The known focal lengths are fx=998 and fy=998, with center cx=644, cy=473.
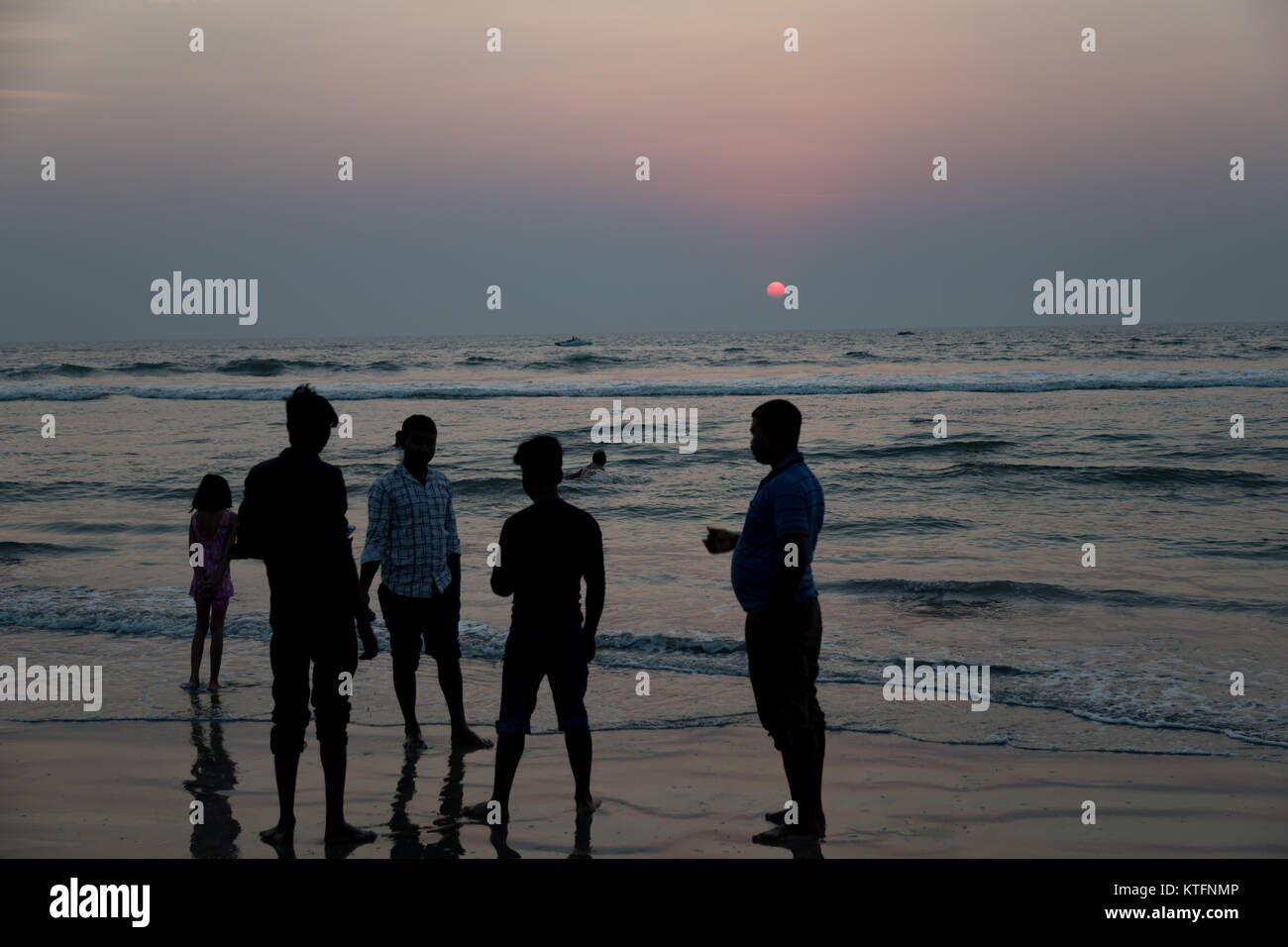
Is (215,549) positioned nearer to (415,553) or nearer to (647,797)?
(415,553)

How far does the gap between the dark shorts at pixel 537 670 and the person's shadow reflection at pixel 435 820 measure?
1.79ft

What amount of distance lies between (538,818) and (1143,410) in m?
26.9

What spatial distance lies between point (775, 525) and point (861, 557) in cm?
783

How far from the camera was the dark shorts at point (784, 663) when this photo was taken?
422cm

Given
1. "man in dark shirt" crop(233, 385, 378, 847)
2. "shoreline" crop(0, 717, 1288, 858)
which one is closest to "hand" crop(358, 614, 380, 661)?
"man in dark shirt" crop(233, 385, 378, 847)

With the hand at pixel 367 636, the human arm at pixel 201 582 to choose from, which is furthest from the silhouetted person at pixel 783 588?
the human arm at pixel 201 582

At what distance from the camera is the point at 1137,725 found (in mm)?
6148

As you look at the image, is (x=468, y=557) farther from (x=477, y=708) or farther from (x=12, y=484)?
(x=12, y=484)

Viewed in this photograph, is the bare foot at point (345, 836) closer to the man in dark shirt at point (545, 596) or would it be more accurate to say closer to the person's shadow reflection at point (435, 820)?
the person's shadow reflection at point (435, 820)

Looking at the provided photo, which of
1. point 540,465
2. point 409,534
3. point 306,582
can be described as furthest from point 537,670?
point 409,534

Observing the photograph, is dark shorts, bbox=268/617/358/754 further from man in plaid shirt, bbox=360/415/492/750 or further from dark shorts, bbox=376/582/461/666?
dark shorts, bbox=376/582/461/666

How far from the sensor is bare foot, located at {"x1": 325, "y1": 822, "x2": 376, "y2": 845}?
4.32m

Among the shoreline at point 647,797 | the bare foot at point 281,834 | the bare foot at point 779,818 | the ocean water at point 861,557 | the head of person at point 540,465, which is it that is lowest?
the shoreline at point 647,797

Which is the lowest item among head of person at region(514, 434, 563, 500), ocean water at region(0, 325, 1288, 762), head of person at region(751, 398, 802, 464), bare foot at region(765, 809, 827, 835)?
bare foot at region(765, 809, 827, 835)
